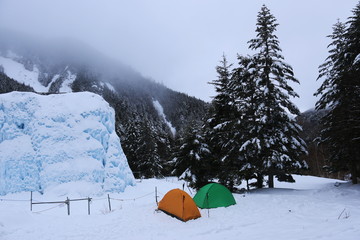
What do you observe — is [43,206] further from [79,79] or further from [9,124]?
[79,79]

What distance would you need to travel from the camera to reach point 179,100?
16138cm

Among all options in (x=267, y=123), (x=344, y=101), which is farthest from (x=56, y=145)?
(x=344, y=101)

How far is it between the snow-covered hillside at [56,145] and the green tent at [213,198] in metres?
12.3

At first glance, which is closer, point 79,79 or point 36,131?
point 36,131

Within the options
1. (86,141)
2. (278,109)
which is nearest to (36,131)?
(86,141)

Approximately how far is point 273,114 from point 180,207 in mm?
8435

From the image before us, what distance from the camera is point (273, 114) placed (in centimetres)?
1520

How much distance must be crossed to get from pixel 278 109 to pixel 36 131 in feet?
68.8

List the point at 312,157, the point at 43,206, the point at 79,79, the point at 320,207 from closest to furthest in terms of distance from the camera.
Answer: the point at 320,207 → the point at 43,206 → the point at 312,157 → the point at 79,79

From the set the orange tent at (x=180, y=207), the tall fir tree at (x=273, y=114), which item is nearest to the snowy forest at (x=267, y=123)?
the tall fir tree at (x=273, y=114)

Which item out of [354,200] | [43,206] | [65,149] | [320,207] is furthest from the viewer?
[65,149]

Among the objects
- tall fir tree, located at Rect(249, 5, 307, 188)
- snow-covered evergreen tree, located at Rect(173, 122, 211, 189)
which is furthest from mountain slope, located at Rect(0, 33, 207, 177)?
tall fir tree, located at Rect(249, 5, 307, 188)

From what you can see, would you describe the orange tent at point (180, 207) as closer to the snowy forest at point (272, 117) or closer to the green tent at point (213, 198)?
the green tent at point (213, 198)

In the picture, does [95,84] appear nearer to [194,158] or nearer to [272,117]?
[194,158]
